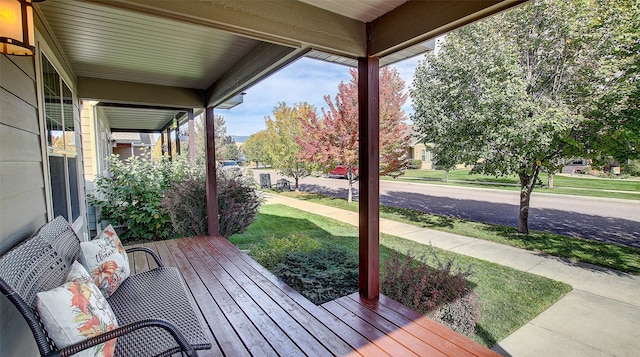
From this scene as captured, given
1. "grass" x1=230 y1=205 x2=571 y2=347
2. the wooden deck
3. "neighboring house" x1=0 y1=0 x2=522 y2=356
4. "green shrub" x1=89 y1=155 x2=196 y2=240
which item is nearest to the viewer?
"neighboring house" x1=0 y1=0 x2=522 y2=356

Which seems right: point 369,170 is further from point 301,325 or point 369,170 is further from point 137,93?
point 137,93

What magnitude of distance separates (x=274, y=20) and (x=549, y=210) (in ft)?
32.5

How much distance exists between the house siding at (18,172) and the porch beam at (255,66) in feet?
5.51

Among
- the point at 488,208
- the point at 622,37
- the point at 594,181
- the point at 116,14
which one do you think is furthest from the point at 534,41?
the point at 594,181

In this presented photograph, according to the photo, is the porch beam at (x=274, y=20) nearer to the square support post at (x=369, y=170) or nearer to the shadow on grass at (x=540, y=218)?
the square support post at (x=369, y=170)

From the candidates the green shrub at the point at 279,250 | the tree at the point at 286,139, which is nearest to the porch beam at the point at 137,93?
the green shrub at the point at 279,250

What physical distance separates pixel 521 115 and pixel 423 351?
17.0ft

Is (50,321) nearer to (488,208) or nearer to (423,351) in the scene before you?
(423,351)

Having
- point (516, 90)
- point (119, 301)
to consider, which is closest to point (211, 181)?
point (119, 301)

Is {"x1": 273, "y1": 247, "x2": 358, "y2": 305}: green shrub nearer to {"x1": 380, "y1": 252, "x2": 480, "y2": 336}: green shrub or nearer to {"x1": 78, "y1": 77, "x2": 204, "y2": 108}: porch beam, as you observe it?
{"x1": 380, "y1": 252, "x2": 480, "y2": 336}: green shrub

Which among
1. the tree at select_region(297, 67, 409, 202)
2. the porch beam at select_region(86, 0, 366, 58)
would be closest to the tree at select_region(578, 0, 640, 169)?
the porch beam at select_region(86, 0, 366, 58)

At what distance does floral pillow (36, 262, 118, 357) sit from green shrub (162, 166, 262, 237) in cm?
364

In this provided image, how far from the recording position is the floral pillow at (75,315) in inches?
45.8

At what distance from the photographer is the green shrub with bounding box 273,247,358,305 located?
3188 mm
